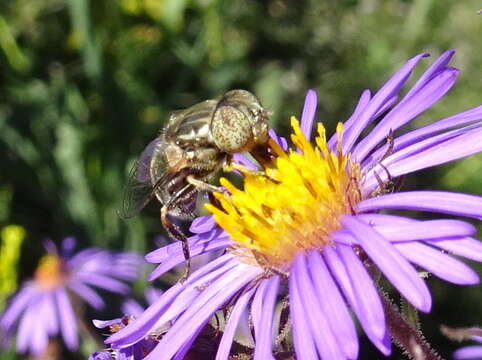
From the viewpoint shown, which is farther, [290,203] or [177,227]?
[177,227]

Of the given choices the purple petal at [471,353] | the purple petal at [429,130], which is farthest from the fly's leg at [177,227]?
the purple petal at [471,353]

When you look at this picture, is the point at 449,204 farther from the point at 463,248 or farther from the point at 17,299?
the point at 17,299

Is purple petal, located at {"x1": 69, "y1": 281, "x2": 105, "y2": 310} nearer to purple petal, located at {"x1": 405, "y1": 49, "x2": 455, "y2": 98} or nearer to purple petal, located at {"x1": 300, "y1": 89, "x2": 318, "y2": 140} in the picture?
purple petal, located at {"x1": 300, "y1": 89, "x2": 318, "y2": 140}

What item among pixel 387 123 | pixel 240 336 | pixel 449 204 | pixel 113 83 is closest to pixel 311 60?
pixel 113 83

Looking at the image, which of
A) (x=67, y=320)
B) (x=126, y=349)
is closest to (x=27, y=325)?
(x=67, y=320)

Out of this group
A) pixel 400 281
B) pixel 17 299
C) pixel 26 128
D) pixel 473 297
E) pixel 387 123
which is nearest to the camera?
pixel 400 281

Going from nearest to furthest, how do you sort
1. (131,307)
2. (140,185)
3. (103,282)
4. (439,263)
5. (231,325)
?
(439,263)
(231,325)
(140,185)
(131,307)
(103,282)

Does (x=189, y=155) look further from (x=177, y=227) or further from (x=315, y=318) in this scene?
(x=315, y=318)
